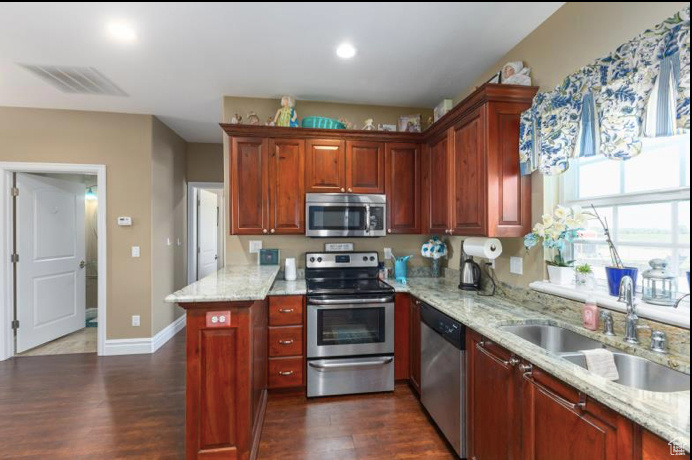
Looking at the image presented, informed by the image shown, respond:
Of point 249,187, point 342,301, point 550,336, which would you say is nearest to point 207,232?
point 249,187

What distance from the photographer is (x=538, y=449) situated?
123 cm

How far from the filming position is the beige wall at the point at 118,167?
10.6 ft

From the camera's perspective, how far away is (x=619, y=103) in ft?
4.32

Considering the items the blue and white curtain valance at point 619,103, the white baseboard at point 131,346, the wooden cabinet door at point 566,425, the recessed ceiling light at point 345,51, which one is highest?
the recessed ceiling light at point 345,51

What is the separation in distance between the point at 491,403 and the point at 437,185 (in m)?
1.67

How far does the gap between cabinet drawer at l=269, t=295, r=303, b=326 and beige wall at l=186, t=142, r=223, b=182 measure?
2701mm

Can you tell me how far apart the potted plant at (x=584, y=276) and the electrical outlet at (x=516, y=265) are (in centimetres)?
39

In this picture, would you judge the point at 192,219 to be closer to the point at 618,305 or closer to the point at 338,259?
the point at 338,259

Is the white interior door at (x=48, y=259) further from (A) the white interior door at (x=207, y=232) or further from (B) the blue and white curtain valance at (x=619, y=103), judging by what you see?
(B) the blue and white curtain valance at (x=619, y=103)

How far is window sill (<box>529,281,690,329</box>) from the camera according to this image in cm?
118

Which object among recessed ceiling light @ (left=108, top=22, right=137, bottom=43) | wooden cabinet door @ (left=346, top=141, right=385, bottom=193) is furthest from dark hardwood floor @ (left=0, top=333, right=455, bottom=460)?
recessed ceiling light @ (left=108, top=22, right=137, bottom=43)

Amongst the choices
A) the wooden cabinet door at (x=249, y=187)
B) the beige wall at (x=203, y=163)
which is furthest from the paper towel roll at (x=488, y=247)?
the beige wall at (x=203, y=163)

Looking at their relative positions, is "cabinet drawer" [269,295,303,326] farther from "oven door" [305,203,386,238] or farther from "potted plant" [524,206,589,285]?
"potted plant" [524,206,589,285]

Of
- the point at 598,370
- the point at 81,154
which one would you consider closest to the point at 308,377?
the point at 598,370
